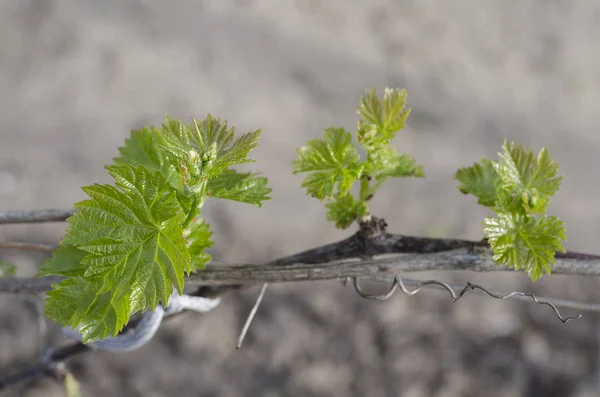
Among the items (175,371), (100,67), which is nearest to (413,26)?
(100,67)

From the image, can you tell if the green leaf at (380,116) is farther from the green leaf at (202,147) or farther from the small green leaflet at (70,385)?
the small green leaflet at (70,385)

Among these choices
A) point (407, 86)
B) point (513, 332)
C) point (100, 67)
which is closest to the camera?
point (513, 332)

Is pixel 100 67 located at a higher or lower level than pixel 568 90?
lower

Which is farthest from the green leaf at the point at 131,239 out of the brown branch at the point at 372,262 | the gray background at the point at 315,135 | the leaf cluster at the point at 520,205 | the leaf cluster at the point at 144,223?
the gray background at the point at 315,135

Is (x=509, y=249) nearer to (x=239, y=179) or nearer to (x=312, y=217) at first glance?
(x=239, y=179)

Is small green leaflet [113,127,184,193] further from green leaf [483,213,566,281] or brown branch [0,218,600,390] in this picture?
green leaf [483,213,566,281]

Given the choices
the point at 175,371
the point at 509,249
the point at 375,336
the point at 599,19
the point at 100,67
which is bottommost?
the point at 175,371

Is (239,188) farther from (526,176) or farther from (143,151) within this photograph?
(526,176)

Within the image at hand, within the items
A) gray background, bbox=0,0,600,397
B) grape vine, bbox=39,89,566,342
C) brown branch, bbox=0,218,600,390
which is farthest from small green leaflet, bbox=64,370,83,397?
gray background, bbox=0,0,600,397
